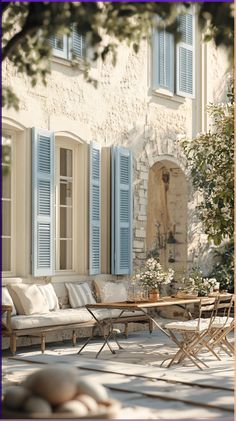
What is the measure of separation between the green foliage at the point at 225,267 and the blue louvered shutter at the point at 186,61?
2397 mm

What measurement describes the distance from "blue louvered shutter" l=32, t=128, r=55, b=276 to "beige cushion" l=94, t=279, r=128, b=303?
2.95 ft

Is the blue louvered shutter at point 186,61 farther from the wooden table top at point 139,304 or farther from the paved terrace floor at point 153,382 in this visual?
the paved terrace floor at point 153,382

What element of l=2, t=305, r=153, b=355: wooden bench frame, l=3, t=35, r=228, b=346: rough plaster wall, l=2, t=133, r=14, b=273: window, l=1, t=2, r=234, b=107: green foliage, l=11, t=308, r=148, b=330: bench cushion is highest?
l=3, t=35, r=228, b=346: rough plaster wall

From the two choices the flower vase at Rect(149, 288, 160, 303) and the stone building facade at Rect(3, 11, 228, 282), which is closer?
the flower vase at Rect(149, 288, 160, 303)

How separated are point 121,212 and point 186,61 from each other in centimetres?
289

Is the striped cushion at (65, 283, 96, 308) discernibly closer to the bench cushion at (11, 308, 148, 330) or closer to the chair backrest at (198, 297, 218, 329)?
the bench cushion at (11, 308, 148, 330)

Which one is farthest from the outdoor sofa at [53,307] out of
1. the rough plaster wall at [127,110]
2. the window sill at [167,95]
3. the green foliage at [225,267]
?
the window sill at [167,95]

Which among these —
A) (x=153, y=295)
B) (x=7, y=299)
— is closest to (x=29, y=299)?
(x=7, y=299)

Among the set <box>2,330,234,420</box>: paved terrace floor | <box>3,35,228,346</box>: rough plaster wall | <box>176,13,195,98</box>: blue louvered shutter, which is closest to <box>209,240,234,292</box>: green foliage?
<box>3,35,228,346</box>: rough plaster wall

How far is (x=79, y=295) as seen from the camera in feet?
30.4

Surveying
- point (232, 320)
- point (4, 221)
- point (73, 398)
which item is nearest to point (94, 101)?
point (4, 221)

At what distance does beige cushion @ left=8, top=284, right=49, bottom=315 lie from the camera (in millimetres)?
8289

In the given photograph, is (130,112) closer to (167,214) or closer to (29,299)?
(167,214)

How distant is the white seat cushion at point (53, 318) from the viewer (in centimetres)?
782
